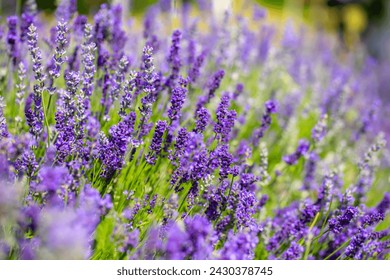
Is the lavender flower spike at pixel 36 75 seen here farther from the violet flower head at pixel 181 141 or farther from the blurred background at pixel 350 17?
the blurred background at pixel 350 17

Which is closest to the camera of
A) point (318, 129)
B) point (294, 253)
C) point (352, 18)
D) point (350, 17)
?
point (294, 253)

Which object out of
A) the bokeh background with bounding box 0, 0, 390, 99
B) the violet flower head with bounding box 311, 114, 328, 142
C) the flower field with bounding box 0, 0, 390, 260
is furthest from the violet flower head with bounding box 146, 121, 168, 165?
the bokeh background with bounding box 0, 0, 390, 99

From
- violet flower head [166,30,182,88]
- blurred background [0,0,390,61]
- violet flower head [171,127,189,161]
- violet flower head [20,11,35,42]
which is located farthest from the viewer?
blurred background [0,0,390,61]

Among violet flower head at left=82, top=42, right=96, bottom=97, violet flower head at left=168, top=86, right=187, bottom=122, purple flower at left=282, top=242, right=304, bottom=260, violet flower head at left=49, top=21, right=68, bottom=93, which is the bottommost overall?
purple flower at left=282, top=242, right=304, bottom=260

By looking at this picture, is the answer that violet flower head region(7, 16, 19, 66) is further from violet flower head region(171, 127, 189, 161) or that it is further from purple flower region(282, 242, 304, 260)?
purple flower region(282, 242, 304, 260)

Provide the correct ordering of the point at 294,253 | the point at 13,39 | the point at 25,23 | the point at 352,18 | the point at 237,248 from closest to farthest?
the point at 237,248, the point at 294,253, the point at 13,39, the point at 25,23, the point at 352,18

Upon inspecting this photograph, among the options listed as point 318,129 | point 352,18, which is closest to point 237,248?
point 318,129

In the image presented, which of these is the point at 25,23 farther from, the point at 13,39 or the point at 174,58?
the point at 174,58

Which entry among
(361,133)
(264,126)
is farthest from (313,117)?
(264,126)

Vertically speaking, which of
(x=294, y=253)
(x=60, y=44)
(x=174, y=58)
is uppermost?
(x=60, y=44)
